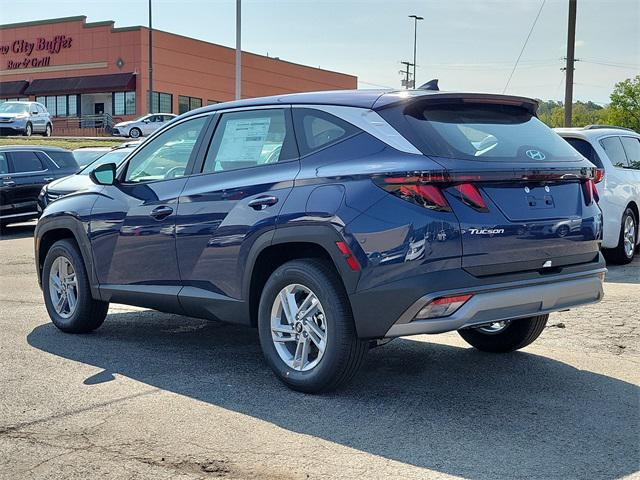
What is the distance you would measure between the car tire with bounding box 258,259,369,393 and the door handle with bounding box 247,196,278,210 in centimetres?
41

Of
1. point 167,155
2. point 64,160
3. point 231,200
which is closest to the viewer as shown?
point 231,200

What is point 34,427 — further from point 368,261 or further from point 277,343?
point 368,261

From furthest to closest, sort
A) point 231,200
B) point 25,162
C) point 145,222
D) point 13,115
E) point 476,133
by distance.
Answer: point 13,115 → point 25,162 → point 145,222 → point 231,200 → point 476,133

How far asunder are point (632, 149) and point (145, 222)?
7.70 meters

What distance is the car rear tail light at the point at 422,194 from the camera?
15.9 feet

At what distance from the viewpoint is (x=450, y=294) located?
15.7 feet

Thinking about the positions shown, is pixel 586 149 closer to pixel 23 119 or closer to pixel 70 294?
pixel 70 294

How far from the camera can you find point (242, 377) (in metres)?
5.90

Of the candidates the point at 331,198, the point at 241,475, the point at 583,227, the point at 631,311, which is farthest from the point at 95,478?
the point at 631,311

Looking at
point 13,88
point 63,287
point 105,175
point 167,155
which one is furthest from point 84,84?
point 167,155

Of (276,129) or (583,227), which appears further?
(276,129)

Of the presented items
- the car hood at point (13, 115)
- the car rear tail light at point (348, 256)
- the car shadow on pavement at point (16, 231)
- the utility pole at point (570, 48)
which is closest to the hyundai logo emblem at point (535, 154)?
the car rear tail light at point (348, 256)

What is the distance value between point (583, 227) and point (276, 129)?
2.09 m

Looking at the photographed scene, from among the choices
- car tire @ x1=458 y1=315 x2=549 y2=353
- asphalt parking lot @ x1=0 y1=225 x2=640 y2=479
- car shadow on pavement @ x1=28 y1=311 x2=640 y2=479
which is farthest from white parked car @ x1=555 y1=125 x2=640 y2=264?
car shadow on pavement @ x1=28 y1=311 x2=640 y2=479
